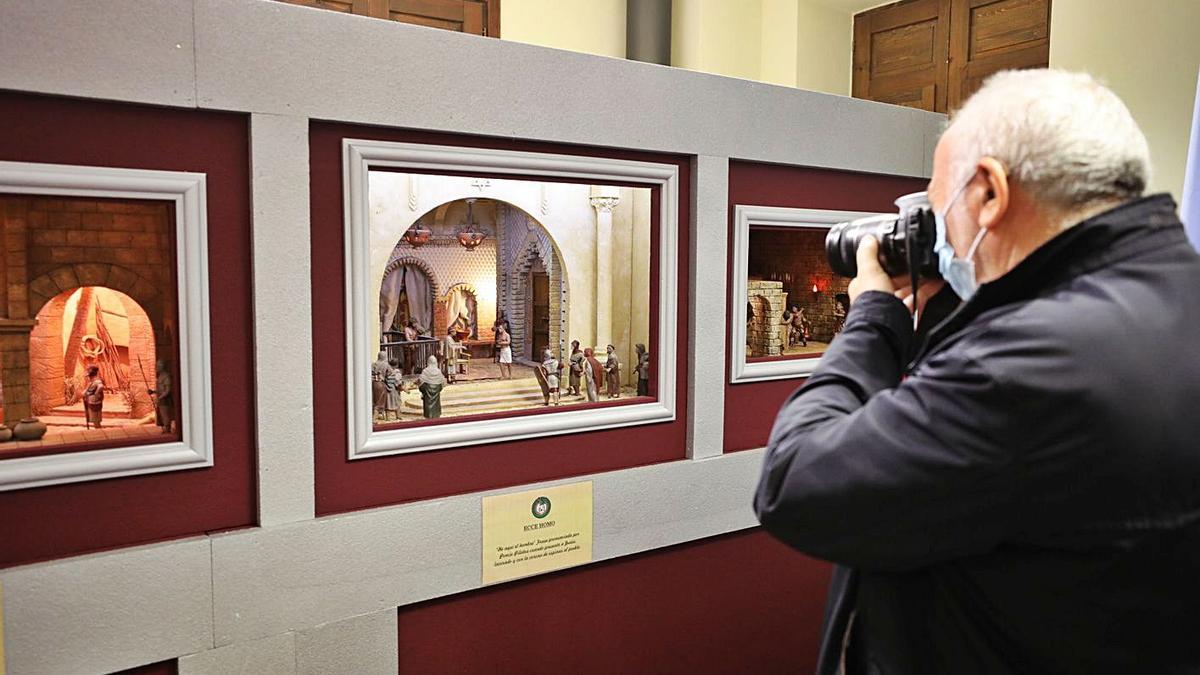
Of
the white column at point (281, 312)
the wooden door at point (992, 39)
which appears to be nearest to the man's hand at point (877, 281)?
the white column at point (281, 312)

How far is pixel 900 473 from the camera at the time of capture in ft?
2.99

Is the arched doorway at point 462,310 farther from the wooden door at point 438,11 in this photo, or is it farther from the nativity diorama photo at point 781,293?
the wooden door at point 438,11

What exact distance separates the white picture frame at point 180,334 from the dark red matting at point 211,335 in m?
0.02

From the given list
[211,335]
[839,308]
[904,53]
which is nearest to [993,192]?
[211,335]

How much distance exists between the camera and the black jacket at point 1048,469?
2.84ft

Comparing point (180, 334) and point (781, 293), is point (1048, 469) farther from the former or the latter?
point (781, 293)

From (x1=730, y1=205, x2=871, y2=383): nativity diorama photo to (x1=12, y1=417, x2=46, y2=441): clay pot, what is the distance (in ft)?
5.74

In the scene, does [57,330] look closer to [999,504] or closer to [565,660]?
[565,660]

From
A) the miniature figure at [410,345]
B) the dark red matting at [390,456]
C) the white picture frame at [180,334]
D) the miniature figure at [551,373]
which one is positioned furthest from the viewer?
the miniature figure at [551,373]

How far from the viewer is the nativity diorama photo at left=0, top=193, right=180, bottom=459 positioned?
1590mm

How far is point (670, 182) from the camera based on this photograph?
7.54 ft

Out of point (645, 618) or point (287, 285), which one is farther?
point (645, 618)

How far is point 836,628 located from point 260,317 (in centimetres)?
128

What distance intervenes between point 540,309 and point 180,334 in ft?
3.61
